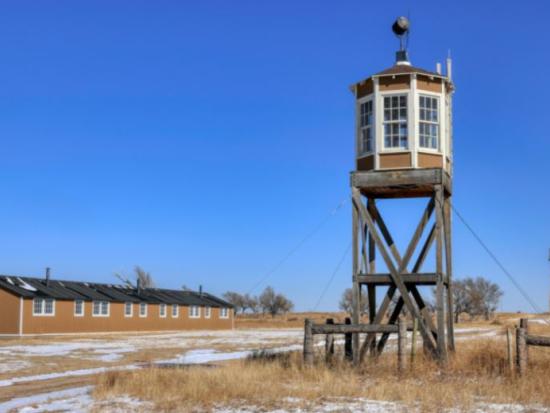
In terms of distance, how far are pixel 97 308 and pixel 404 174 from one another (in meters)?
39.9

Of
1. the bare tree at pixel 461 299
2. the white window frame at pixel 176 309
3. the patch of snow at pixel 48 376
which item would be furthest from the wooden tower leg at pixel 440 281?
the bare tree at pixel 461 299

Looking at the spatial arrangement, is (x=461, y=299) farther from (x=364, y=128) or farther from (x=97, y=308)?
(x=364, y=128)

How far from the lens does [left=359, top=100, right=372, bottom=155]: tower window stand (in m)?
18.4

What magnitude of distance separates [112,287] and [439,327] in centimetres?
4698

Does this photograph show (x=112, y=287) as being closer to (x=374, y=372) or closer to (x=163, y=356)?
(x=163, y=356)

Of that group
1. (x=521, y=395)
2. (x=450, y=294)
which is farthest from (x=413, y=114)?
(x=521, y=395)

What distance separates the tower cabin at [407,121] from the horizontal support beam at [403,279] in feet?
8.57

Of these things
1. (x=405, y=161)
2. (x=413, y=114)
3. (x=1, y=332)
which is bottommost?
(x=1, y=332)

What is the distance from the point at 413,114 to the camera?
698 inches

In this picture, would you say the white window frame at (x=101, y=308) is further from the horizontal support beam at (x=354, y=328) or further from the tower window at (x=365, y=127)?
the horizontal support beam at (x=354, y=328)

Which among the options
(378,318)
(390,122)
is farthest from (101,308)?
(390,122)

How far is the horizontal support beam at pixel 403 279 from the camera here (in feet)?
55.2

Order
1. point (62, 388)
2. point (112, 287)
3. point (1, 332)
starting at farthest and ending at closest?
point (112, 287) → point (1, 332) → point (62, 388)

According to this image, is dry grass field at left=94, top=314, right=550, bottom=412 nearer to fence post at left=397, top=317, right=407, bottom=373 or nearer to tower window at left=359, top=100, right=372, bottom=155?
fence post at left=397, top=317, right=407, bottom=373
